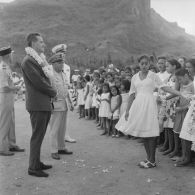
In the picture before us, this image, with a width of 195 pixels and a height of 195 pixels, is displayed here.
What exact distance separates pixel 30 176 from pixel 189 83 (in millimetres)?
3147

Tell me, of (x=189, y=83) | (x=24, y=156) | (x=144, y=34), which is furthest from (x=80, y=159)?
(x=144, y=34)

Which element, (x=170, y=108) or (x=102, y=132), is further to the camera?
(x=102, y=132)

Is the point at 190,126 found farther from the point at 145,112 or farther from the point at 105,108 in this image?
the point at 105,108

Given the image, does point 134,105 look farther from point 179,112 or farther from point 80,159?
point 80,159

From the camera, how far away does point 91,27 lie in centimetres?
10875

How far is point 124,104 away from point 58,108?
2380 millimetres

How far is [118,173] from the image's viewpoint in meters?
5.53

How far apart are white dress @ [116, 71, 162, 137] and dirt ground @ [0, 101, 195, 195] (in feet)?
2.14

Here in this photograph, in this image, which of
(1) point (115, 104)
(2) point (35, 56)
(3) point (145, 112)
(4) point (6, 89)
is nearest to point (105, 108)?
(1) point (115, 104)

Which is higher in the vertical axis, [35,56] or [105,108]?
[35,56]

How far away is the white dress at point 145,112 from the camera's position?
5.67 metres

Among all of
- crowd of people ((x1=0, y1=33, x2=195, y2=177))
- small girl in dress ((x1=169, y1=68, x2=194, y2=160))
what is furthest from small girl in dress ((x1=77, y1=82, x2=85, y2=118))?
small girl in dress ((x1=169, y1=68, x2=194, y2=160))

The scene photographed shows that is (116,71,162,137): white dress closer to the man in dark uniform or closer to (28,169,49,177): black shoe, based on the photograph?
the man in dark uniform

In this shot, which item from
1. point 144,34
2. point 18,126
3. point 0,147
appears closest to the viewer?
point 0,147
